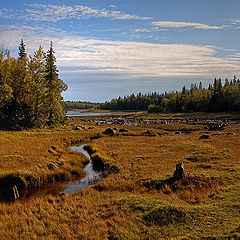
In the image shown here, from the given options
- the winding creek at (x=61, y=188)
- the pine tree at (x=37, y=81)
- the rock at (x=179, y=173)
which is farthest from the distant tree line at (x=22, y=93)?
the rock at (x=179, y=173)

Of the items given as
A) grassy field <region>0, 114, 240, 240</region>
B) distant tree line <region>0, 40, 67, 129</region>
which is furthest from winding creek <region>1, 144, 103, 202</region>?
distant tree line <region>0, 40, 67, 129</region>

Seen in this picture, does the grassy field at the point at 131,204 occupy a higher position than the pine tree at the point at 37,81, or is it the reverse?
the pine tree at the point at 37,81

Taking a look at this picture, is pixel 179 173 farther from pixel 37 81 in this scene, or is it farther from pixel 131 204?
pixel 37 81

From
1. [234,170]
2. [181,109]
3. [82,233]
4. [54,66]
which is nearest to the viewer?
[82,233]

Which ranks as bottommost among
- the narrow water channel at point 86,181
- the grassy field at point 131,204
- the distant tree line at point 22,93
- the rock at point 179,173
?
the narrow water channel at point 86,181

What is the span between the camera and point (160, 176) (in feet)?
54.3

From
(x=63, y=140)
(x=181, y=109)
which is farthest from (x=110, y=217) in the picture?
(x=181, y=109)

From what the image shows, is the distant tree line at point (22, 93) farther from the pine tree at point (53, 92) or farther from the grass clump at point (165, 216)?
the grass clump at point (165, 216)

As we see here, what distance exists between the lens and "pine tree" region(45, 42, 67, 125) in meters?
49.4

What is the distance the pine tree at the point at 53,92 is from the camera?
49.4m

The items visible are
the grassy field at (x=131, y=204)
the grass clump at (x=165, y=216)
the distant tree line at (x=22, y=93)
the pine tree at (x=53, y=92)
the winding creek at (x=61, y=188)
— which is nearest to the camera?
the grassy field at (x=131, y=204)

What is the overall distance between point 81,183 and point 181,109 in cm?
12500

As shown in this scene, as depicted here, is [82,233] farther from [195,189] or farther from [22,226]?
[195,189]

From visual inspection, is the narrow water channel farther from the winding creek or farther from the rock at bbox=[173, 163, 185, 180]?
the rock at bbox=[173, 163, 185, 180]
